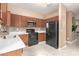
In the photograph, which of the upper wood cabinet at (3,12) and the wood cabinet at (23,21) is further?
the wood cabinet at (23,21)

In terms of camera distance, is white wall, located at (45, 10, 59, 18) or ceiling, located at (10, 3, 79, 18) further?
white wall, located at (45, 10, 59, 18)

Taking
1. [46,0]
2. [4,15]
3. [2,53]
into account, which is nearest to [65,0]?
[46,0]

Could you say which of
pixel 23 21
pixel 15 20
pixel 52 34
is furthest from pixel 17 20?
pixel 52 34

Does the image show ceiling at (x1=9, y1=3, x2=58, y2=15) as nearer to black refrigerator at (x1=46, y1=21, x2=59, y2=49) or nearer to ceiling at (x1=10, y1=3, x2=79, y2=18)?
ceiling at (x1=10, y1=3, x2=79, y2=18)

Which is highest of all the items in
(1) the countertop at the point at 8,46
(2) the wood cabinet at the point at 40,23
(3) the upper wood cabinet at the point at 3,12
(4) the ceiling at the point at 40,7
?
(4) the ceiling at the point at 40,7

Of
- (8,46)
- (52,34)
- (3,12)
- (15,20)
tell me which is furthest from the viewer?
(52,34)

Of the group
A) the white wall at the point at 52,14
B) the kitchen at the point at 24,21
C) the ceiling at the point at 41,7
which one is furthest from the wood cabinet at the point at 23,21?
the white wall at the point at 52,14

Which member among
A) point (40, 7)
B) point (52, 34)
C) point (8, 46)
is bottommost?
point (8, 46)

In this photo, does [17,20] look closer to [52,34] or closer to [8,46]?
[8,46]

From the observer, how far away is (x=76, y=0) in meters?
1.64

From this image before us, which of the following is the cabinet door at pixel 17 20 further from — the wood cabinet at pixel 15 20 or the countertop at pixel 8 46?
the countertop at pixel 8 46

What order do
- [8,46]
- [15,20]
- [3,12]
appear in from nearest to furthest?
[8,46], [3,12], [15,20]

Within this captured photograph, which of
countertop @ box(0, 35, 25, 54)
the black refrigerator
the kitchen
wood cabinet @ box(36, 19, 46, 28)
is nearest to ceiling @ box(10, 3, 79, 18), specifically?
the kitchen

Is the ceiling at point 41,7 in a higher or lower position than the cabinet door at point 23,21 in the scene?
higher
